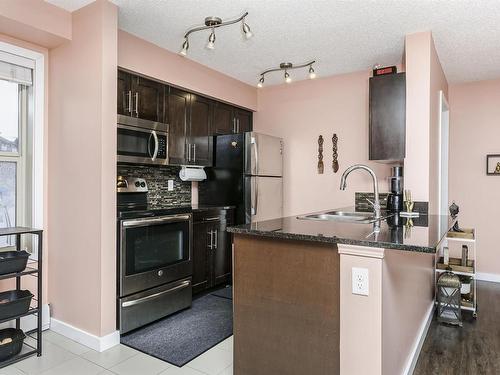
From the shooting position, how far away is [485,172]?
436cm

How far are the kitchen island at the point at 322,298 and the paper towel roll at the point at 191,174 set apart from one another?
6.55 feet

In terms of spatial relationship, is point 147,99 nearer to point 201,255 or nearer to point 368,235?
point 201,255

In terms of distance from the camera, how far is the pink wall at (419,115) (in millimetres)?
2932

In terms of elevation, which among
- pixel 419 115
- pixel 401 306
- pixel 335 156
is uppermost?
pixel 419 115

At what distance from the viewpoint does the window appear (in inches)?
108

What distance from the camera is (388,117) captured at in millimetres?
3143

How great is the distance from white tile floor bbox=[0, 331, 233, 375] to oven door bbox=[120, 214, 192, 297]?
45 cm

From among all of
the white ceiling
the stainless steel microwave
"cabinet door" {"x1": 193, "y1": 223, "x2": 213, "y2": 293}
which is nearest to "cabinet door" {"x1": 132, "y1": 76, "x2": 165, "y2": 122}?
the stainless steel microwave

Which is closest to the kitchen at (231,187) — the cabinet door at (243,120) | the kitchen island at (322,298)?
the kitchen island at (322,298)

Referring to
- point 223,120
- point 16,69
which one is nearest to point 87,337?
point 16,69

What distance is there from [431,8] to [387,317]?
2.24 meters

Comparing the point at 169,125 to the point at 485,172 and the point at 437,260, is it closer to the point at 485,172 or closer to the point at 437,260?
the point at 437,260

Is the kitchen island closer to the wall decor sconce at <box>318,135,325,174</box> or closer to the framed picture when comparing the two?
the wall decor sconce at <box>318,135,325,174</box>

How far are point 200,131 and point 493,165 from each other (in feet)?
11.9
